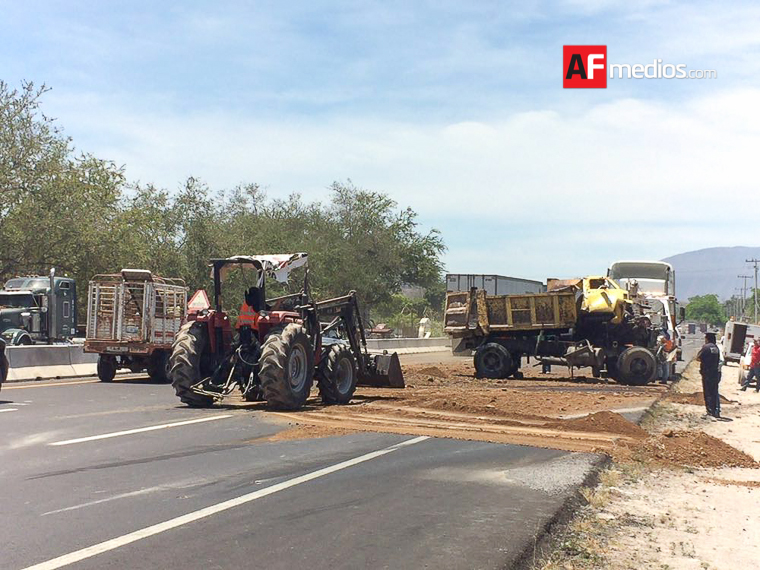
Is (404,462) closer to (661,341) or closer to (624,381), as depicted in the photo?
(624,381)

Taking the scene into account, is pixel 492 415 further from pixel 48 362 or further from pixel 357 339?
pixel 48 362

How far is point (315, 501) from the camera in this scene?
25.3 feet

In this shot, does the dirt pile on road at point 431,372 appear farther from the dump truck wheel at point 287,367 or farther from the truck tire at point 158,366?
the dump truck wheel at point 287,367

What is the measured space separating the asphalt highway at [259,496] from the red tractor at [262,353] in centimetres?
125

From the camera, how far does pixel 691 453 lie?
11766mm

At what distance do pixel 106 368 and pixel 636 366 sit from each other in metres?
14.3

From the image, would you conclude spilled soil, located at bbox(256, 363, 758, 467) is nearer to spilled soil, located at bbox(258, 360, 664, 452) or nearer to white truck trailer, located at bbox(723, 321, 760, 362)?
spilled soil, located at bbox(258, 360, 664, 452)

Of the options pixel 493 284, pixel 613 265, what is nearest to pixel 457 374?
pixel 493 284

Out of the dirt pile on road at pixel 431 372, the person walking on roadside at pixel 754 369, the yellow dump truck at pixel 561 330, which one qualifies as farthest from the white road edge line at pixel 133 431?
the person walking on roadside at pixel 754 369

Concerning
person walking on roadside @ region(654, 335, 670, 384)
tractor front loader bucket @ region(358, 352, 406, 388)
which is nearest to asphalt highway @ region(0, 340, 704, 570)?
tractor front loader bucket @ region(358, 352, 406, 388)

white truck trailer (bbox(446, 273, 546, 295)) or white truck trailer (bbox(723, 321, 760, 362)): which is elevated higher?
white truck trailer (bbox(446, 273, 546, 295))

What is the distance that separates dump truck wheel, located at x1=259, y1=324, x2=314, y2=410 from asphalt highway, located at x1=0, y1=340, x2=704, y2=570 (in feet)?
3.10

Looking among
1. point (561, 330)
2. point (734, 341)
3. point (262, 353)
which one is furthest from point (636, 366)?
point (734, 341)

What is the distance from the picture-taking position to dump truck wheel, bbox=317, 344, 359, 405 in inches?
601
